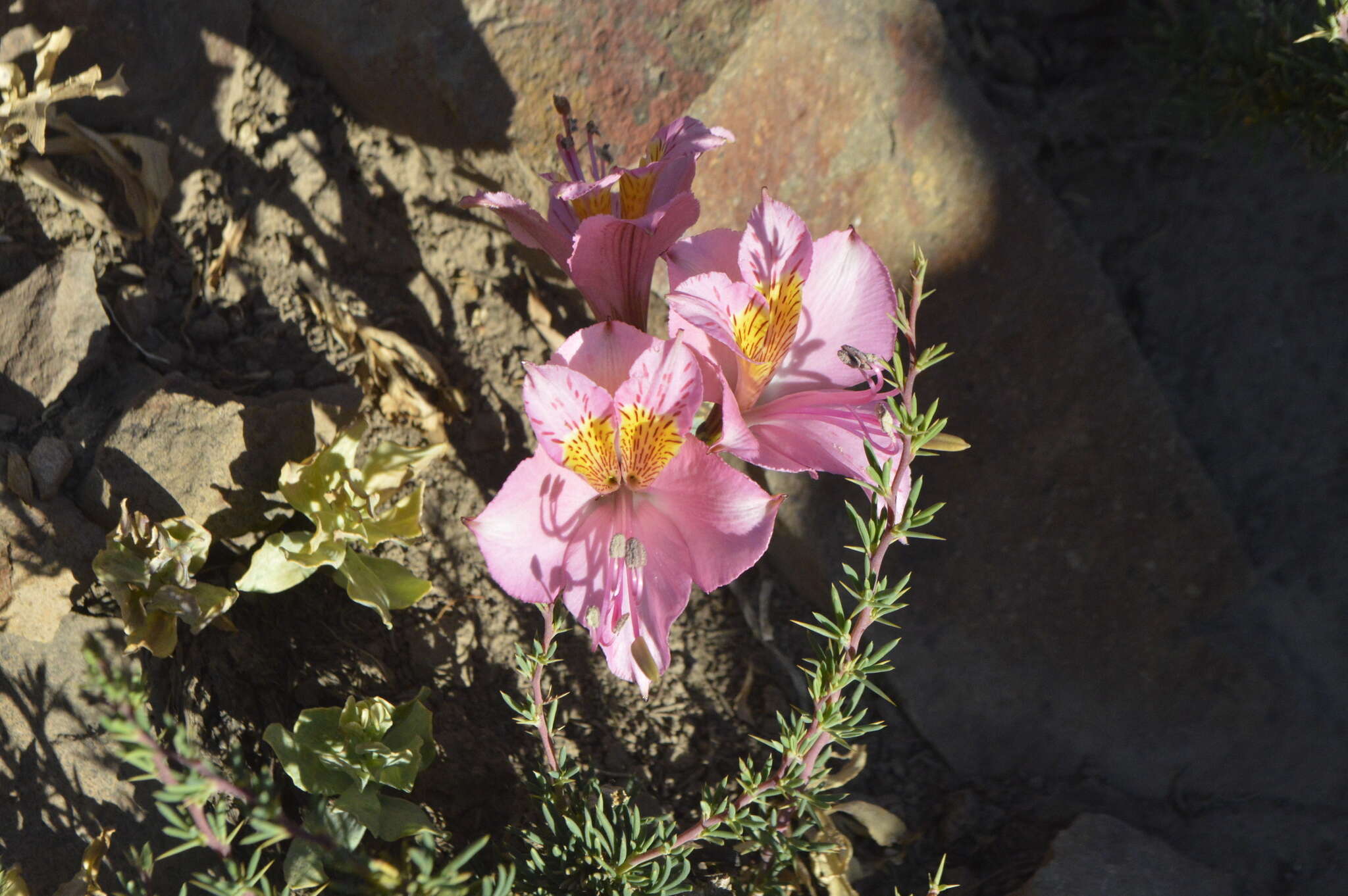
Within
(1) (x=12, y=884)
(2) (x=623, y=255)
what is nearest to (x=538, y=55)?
(2) (x=623, y=255)

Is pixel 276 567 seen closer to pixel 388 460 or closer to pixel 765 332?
pixel 388 460

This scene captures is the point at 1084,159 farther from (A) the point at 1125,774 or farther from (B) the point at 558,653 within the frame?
(B) the point at 558,653

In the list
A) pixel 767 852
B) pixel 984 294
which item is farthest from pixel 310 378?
pixel 984 294

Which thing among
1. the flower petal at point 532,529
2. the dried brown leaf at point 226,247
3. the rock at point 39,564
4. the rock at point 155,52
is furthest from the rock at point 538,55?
the rock at point 39,564

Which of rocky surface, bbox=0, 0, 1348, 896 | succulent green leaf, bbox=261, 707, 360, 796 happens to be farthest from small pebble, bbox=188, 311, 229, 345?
succulent green leaf, bbox=261, 707, 360, 796

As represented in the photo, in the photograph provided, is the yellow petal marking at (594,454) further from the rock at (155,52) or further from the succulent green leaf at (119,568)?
the rock at (155,52)

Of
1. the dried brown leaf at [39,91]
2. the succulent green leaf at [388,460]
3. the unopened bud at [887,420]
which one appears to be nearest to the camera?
the unopened bud at [887,420]
